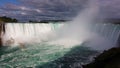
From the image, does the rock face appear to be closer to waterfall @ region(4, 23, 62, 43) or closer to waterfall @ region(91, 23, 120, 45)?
waterfall @ region(91, 23, 120, 45)

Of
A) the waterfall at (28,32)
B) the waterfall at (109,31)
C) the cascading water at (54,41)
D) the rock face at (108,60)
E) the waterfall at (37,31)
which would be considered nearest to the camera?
the rock face at (108,60)

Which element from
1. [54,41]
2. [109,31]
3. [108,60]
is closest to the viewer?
[108,60]

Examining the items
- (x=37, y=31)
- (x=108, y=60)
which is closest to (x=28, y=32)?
(x=37, y=31)

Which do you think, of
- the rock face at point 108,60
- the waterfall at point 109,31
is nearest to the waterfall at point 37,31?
the waterfall at point 109,31

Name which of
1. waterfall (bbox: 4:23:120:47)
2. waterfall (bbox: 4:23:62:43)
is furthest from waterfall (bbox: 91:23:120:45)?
waterfall (bbox: 4:23:62:43)

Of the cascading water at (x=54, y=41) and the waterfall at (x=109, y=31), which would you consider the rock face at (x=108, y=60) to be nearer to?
the cascading water at (x=54, y=41)

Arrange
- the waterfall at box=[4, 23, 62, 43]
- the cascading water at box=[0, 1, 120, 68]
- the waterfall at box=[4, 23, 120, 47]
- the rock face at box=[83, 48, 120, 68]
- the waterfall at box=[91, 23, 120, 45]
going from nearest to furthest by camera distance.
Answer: the rock face at box=[83, 48, 120, 68] < the cascading water at box=[0, 1, 120, 68] < the waterfall at box=[91, 23, 120, 45] < the waterfall at box=[4, 23, 120, 47] < the waterfall at box=[4, 23, 62, 43]

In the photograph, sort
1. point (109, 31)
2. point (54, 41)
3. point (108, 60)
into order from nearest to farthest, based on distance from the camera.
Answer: point (108, 60), point (109, 31), point (54, 41)

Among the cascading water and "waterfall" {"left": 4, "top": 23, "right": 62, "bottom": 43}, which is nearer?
the cascading water

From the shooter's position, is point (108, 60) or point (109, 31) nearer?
point (108, 60)

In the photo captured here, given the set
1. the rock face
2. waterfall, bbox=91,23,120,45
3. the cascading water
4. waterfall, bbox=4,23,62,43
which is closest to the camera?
the rock face

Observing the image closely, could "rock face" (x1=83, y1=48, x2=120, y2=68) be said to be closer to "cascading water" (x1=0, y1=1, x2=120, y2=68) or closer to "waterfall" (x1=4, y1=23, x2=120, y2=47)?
"cascading water" (x1=0, y1=1, x2=120, y2=68)

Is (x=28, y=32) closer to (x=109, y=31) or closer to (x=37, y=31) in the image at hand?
(x=37, y=31)
